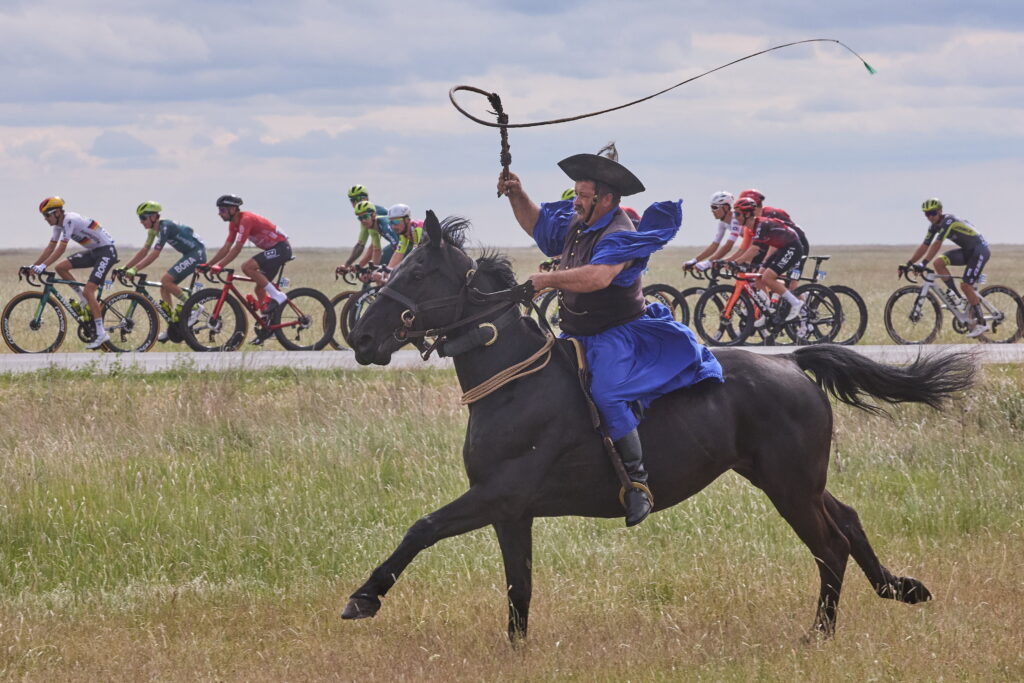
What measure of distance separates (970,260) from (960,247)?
1.45 ft

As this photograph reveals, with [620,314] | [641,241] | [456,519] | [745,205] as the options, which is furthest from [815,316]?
[456,519]

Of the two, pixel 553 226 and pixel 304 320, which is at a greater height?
pixel 553 226

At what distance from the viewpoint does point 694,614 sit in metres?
6.85

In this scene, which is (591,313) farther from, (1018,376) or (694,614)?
(1018,376)

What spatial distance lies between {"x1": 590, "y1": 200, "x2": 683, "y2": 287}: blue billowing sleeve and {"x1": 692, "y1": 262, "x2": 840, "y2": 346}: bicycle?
13140 millimetres

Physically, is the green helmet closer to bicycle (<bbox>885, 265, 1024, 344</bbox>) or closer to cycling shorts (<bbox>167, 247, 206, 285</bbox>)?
cycling shorts (<bbox>167, 247, 206, 285</bbox>)

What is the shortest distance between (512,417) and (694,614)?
1742mm

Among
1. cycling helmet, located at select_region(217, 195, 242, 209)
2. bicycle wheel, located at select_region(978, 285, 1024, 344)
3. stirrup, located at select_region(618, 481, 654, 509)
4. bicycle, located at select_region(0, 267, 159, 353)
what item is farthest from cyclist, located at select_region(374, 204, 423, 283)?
stirrup, located at select_region(618, 481, 654, 509)

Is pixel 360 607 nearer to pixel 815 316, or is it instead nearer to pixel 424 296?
pixel 424 296

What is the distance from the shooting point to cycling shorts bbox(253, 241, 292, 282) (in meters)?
19.0

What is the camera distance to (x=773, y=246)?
19.3 m

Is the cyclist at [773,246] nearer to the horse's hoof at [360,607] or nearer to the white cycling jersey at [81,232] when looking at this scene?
the white cycling jersey at [81,232]

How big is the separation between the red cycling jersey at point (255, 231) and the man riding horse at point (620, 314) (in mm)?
13023

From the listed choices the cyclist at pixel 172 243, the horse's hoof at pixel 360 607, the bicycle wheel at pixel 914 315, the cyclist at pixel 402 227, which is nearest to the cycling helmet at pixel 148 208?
the cyclist at pixel 172 243
